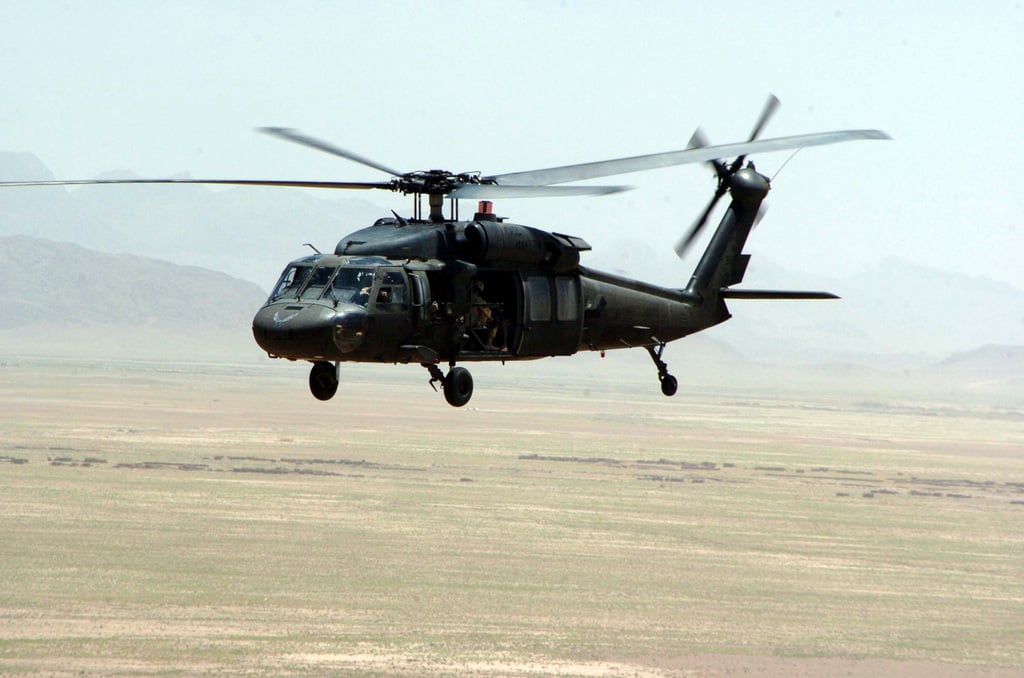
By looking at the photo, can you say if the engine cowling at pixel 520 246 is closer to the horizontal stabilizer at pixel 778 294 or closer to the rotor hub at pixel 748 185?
the horizontal stabilizer at pixel 778 294

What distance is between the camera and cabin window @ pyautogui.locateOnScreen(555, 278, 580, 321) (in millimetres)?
33125

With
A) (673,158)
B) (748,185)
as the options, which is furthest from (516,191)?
(748,185)

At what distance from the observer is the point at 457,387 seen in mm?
30141

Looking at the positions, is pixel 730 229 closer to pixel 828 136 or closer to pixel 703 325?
Result: pixel 703 325

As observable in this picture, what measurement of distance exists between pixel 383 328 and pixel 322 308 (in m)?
1.43

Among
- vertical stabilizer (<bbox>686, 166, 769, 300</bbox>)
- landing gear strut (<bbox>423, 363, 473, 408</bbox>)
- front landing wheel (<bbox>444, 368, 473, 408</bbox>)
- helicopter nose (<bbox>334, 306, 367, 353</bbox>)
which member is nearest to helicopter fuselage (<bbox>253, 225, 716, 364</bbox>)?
helicopter nose (<bbox>334, 306, 367, 353</bbox>)

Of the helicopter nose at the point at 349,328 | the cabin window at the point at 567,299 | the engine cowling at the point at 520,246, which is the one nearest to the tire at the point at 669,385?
the cabin window at the point at 567,299

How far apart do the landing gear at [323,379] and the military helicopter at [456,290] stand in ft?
0.10

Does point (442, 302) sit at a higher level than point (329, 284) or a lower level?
lower

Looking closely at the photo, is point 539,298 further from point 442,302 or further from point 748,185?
point 748,185

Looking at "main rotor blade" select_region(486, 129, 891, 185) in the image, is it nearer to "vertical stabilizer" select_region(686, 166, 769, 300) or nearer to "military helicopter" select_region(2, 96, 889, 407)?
"military helicopter" select_region(2, 96, 889, 407)

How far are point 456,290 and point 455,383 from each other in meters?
2.03

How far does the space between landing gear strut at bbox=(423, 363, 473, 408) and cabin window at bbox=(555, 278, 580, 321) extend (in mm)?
3543

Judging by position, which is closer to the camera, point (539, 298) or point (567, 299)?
point (539, 298)
